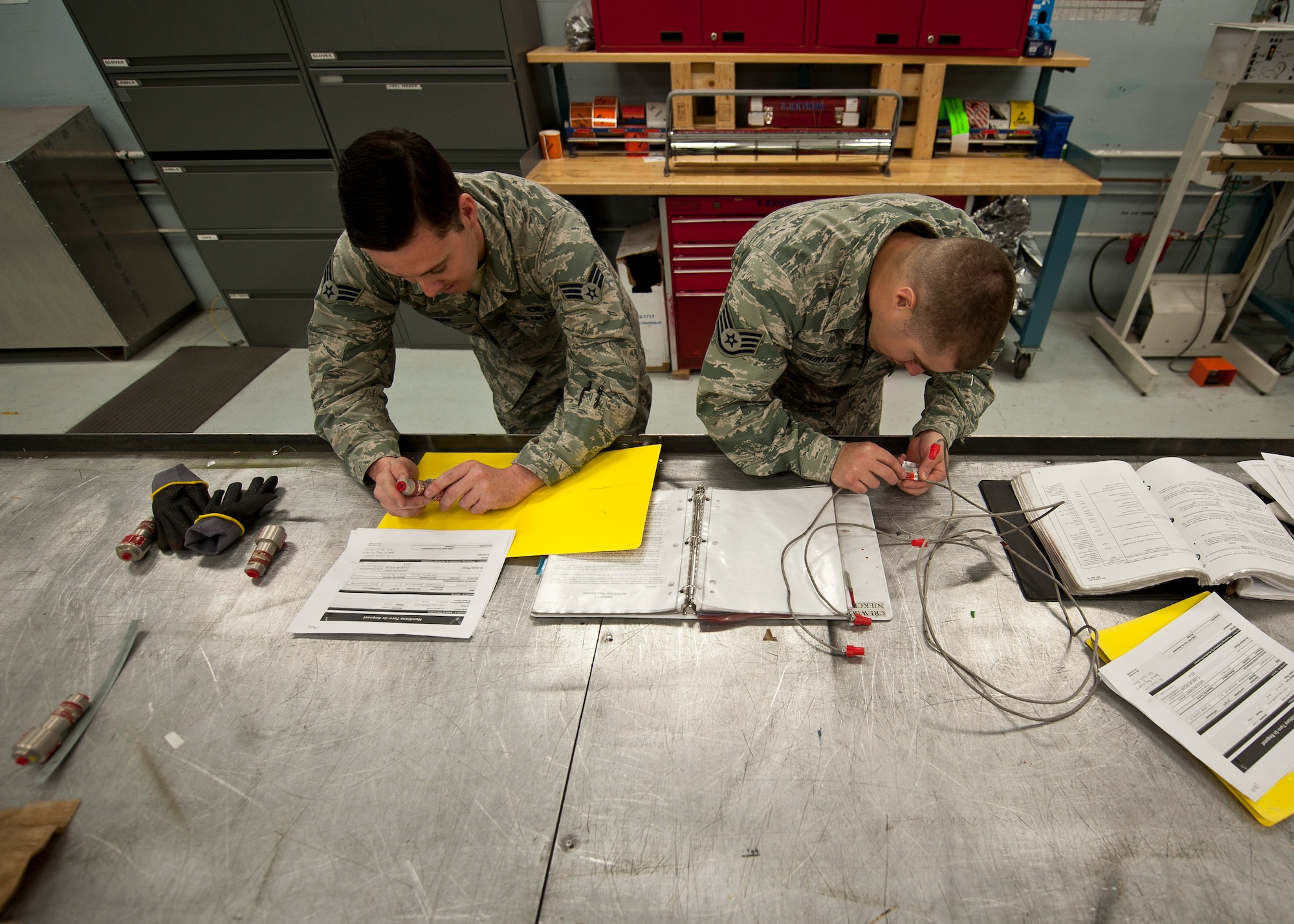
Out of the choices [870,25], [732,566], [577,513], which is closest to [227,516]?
[577,513]

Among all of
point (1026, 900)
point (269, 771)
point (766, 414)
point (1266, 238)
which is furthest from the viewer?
point (1266, 238)

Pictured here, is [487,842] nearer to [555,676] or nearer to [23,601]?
[555,676]

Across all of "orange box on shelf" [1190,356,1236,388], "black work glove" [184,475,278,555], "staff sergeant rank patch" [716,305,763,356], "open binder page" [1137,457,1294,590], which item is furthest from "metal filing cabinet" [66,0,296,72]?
"orange box on shelf" [1190,356,1236,388]

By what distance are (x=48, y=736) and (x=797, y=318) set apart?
1187mm

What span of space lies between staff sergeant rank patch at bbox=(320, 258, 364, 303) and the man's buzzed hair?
96 cm

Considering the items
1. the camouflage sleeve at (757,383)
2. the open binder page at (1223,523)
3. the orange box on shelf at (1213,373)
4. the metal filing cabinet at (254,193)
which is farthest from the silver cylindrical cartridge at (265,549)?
the orange box on shelf at (1213,373)

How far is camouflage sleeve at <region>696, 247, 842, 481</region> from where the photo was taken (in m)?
1.00

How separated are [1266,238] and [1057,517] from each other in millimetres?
2740

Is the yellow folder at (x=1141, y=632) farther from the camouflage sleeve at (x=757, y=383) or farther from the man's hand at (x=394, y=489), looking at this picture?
the man's hand at (x=394, y=489)

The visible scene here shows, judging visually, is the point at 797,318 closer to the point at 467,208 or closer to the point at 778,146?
the point at 467,208

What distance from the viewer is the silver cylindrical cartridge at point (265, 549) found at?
945mm

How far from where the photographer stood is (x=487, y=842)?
2.15 feet

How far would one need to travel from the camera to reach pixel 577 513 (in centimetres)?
100

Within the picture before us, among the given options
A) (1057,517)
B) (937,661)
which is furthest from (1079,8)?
(937,661)
